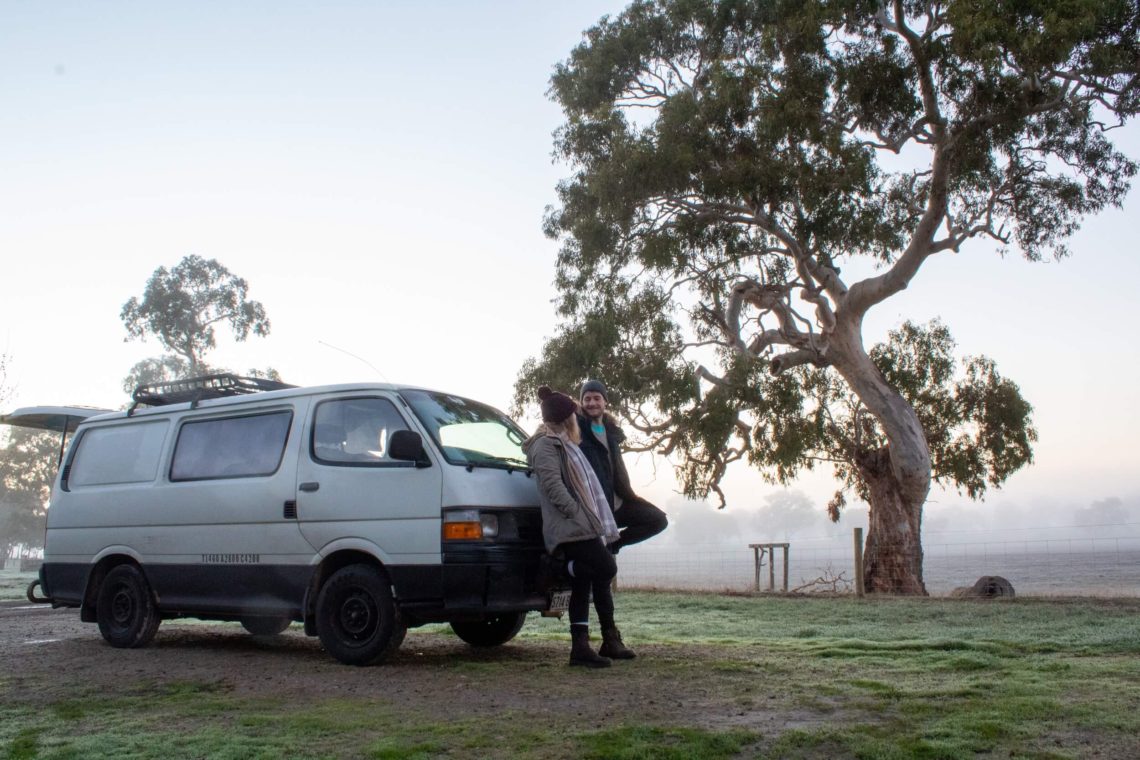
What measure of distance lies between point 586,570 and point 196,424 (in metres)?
3.92

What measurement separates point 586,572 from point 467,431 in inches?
59.4

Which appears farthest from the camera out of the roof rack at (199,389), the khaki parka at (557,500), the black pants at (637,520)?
the roof rack at (199,389)

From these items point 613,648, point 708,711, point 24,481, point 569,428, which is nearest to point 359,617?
point 613,648

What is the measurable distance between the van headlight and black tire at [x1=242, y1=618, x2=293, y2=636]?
2.83 metres

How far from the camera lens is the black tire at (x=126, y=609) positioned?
866 cm

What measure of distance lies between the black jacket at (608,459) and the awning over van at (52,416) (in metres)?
5.24

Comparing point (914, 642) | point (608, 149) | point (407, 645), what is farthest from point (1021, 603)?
point (608, 149)

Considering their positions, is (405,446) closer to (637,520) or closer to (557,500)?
(557,500)

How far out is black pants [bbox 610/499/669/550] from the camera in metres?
7.77

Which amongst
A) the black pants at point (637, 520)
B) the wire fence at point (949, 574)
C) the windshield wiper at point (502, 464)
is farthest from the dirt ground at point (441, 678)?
the wire fence at point (949, 574)

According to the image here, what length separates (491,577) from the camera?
6902mm

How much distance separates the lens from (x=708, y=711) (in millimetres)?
5285

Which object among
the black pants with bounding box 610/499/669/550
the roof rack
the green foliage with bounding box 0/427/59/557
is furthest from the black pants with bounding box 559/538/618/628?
the green foliage with bounding box 0/427/59/557

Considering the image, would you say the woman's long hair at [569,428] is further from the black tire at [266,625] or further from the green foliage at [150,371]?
the green foliage at [150,371]
